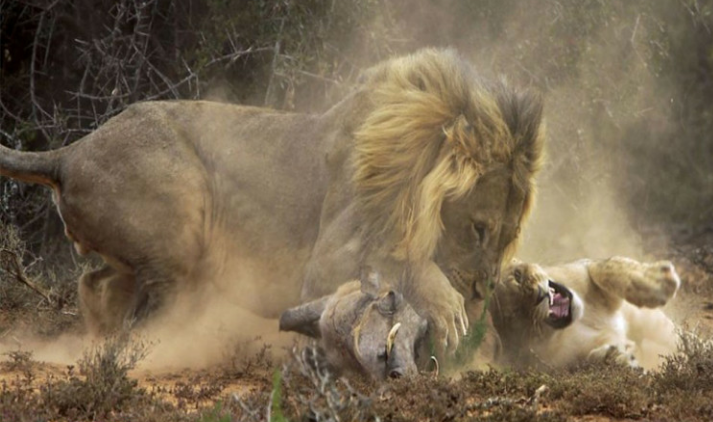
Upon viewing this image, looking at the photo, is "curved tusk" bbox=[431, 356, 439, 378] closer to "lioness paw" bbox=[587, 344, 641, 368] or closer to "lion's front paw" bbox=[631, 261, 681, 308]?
"lioness paw" bbox=[587, 344, 641, 368]

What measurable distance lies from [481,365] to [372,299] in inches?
26.2

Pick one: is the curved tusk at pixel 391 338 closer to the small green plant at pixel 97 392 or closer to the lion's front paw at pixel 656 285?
the small green plant at pixel 97 392

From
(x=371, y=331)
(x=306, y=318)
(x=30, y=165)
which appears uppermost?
(x=371, y=331)

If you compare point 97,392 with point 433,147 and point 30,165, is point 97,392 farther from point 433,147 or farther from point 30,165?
point 30,165

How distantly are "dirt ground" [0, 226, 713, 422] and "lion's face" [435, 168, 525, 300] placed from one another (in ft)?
2.03

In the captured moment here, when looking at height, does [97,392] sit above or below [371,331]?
below

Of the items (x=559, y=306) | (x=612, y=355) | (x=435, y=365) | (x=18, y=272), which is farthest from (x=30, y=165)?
(x=612, y=355)

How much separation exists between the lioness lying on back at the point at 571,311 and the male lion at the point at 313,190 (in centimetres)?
34

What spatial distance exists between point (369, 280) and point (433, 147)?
0.86 m

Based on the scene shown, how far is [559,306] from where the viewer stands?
6391 mm

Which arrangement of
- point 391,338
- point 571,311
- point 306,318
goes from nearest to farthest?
point 391,338
point 306,318
point 571,311

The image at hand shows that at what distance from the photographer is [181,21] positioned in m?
9.44

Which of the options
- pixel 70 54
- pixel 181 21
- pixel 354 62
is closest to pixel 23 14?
pixel 70 54

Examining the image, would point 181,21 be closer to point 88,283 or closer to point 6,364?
point 88,283
